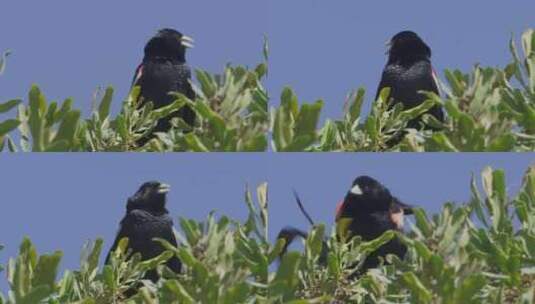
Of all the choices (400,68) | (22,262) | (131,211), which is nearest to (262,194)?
(22,262)

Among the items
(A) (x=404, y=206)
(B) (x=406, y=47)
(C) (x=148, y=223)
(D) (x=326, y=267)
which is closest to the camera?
(D) (x=326, y=267)

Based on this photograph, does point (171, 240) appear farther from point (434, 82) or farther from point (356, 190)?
point (434, 82)

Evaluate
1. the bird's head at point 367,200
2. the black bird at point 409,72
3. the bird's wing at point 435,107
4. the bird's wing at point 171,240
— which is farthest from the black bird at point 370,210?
the bird's wing at point 171,240

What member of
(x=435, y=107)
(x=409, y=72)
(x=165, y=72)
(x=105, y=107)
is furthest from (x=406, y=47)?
(x=105, y=107)

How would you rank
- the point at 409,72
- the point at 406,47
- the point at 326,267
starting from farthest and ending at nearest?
the point at 406,47 → the point at 409,72 → the point at 326,267

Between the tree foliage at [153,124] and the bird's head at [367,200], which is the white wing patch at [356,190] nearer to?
the bird's head at [367,200]

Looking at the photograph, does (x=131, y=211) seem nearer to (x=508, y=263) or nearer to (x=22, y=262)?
(x=22, y=262)

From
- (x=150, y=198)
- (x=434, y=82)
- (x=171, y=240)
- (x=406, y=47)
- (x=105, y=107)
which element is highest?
(x=406, y=47)

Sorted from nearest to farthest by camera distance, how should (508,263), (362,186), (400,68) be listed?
(508,263) < (362,186) < (400,68)

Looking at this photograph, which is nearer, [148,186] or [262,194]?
[262,194]
